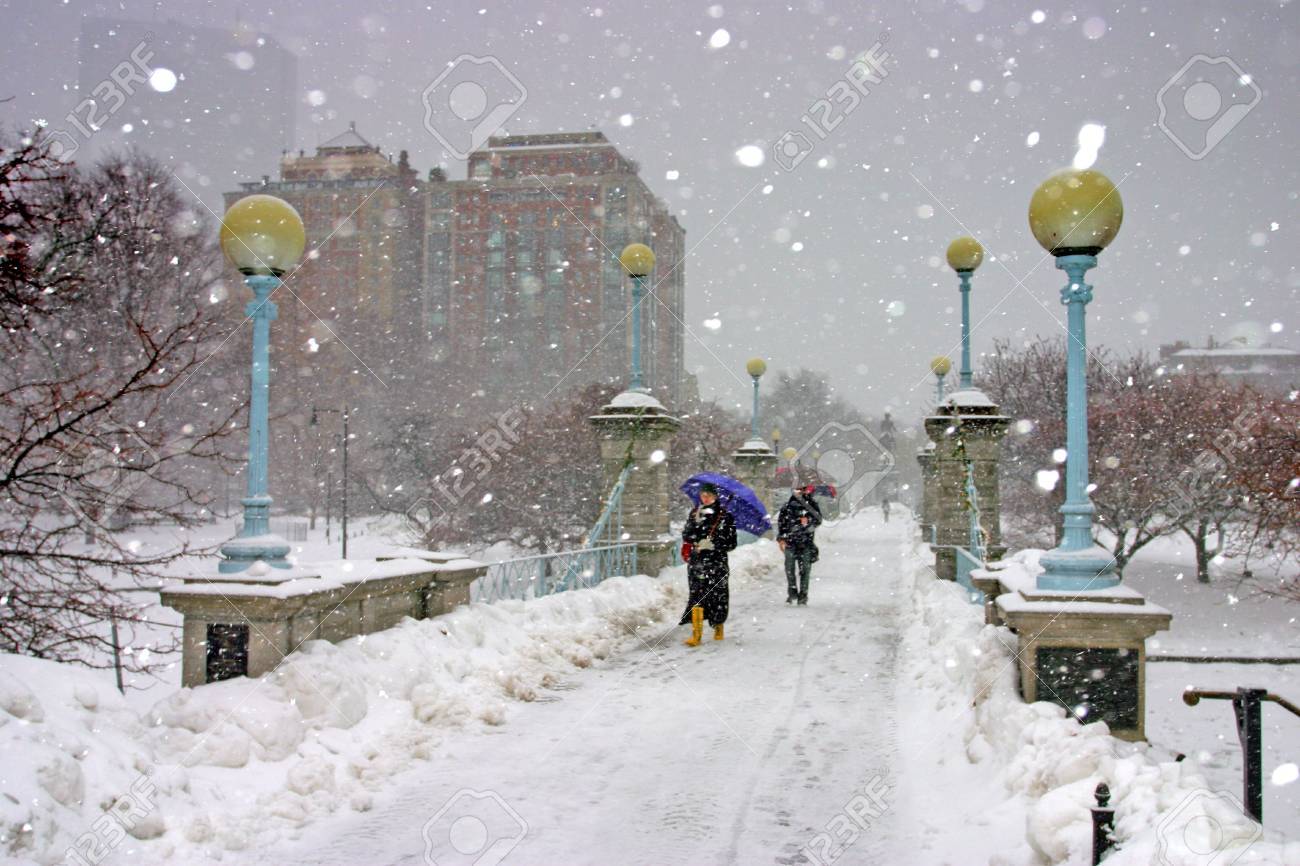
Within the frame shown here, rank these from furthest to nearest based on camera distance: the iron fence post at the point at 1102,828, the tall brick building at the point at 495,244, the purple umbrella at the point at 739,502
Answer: the tall brick building at the point at 495,244
the purple umbrella at the point at 739,502
the iron fence post at the point at 1102,828

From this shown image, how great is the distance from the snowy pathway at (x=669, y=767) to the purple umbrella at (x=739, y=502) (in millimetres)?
2705

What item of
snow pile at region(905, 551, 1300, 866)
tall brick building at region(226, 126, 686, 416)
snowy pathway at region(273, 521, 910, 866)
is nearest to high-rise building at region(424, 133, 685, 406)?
tall brick building at region(226, 126, 686, 416)

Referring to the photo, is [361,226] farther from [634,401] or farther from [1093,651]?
[1093,651]

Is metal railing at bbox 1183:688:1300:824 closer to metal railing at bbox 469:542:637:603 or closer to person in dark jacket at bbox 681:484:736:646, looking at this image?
person in dark jacket at bbox 681:484:736:646

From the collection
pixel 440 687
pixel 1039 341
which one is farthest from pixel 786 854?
pixel 1039 341

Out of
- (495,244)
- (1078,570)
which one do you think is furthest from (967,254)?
(495,244)

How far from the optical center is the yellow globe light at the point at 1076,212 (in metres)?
6.10

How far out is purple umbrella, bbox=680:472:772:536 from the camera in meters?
12.9

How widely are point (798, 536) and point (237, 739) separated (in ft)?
33.2

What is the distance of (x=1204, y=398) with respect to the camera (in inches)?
1146

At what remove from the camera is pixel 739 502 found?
43.3 ft

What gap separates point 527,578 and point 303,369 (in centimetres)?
4833

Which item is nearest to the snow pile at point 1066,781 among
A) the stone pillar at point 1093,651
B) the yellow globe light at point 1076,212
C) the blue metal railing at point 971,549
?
the stone pillar at point 1093,651

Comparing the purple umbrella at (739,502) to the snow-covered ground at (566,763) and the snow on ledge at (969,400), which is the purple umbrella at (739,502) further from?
the snow on ledge at (969,400)
